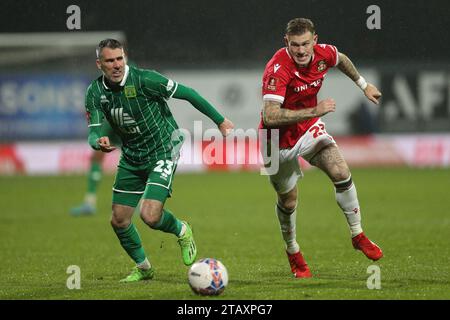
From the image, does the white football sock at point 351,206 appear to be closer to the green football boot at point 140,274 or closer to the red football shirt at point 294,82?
the red football shirt at point 294,82

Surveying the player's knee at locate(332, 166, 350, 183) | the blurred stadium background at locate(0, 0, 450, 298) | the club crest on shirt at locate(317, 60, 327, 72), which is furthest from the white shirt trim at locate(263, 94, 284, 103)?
the blurred stadium background at locate(0, 0, 450, 298)

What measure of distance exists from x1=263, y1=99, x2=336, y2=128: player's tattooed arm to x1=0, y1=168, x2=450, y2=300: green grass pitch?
4.93 feet

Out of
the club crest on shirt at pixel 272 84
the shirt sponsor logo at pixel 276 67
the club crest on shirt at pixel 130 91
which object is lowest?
the club crest on shirt at pixel 130 91

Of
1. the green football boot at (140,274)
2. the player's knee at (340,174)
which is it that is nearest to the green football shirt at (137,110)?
the green football boot at (140,274)

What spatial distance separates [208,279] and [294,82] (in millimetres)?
2174

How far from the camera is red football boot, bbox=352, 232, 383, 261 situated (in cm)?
780

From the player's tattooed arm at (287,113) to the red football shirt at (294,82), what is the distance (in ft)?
0.28

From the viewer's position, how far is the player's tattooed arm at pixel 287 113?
289 inches

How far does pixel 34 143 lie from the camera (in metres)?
23.0

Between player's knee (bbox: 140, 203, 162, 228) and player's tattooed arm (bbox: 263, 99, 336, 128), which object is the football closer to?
player's knee (bbox: 140, 203, 162, 228)

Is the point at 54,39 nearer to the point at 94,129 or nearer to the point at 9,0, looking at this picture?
the point at 9,0

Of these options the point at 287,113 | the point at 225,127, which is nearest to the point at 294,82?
the point at 287,113

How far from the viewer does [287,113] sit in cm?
762
